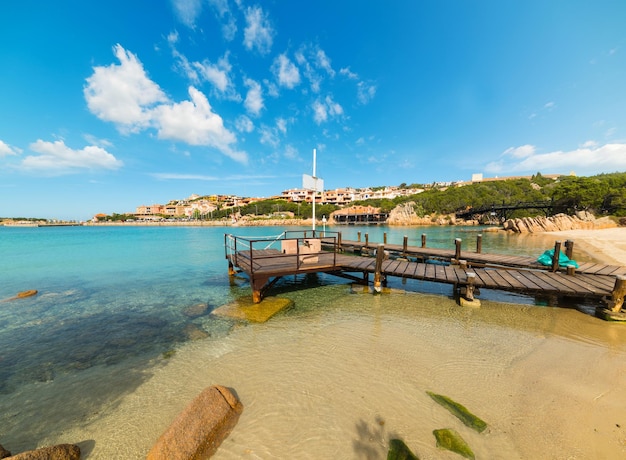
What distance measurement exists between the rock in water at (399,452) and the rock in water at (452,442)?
20.0 inches

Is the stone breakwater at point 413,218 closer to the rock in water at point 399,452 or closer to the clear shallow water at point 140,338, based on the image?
the clear shallow water at point 140,338

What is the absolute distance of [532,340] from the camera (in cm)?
677

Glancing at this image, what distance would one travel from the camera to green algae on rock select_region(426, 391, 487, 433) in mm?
3927

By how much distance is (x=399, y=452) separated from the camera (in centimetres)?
348

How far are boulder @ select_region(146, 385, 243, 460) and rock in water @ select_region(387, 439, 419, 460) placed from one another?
251cm

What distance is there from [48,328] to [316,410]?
32.7ft

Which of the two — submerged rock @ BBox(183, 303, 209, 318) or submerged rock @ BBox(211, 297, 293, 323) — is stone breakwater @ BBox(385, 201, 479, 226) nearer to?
submerged rock @ BBox(211, 297, 293, 323)

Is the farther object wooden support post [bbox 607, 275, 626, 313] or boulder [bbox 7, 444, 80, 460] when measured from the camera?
wooden support post [bbox 607, 275, 626, 313]

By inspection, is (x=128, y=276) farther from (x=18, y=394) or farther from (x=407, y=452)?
(x=407, y=452)

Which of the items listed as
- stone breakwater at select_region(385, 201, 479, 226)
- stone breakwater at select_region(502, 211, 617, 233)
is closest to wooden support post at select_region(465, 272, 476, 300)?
stone breakwater at select_region(502, 211, 617, 233)

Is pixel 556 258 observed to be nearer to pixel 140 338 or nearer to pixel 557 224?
pixel 140 338

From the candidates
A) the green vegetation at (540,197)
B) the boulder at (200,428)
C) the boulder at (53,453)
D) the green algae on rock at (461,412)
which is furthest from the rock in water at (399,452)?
the green vegetation at (540,197)

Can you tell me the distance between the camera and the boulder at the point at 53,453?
277 centimetres

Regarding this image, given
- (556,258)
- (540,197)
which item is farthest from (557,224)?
(540,197)
